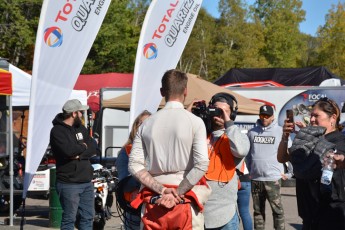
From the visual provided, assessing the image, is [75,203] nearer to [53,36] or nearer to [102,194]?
[53,36]

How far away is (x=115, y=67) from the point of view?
4966 centimetres

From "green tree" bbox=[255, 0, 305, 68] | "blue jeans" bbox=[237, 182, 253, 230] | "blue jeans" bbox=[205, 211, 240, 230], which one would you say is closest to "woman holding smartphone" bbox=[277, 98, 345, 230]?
"blue jeans" bbox=[205, 211, 240, 230]

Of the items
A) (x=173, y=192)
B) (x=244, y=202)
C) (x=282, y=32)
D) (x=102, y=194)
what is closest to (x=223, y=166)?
(x=173, y=192)

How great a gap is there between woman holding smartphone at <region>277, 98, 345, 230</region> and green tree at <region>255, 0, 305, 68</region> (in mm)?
60752

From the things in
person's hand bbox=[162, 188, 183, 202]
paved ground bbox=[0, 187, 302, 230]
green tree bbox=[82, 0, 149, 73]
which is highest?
green tree bbox=[82, 0, 149, 73]

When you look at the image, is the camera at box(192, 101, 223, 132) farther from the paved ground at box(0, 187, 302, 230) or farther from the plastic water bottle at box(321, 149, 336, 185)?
the paved ground at box(0, 187, 302, 230)

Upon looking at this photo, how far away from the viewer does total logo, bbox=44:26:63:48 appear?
10250 mm

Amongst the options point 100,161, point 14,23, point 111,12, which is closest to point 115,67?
point 111,12

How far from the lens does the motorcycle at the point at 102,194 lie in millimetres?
11609

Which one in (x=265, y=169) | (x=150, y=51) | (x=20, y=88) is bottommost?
(x=265, y=169)

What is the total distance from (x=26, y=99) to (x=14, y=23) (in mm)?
26097

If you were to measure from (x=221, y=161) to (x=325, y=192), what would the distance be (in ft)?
3.13

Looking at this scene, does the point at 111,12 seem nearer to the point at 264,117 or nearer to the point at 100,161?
the point at 100,161

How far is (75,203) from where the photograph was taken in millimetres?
8984
